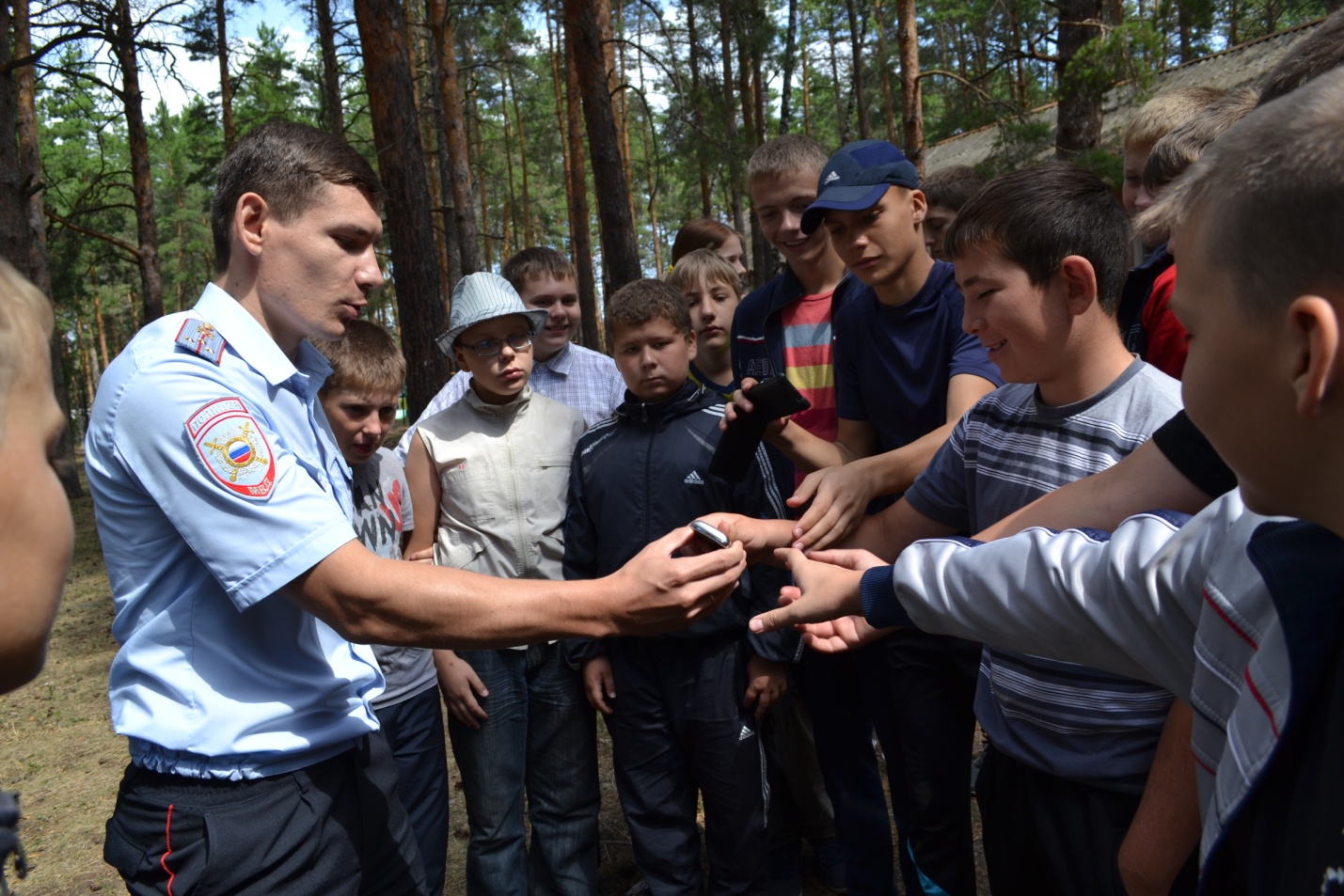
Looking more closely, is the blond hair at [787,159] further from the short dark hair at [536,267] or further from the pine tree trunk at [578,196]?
the pine tree trunk at [578,196]

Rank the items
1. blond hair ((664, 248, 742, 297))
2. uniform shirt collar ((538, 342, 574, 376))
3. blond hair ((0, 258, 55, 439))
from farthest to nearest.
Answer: uniform shirt collar ((538, 342, 574, 376)) < blond hair ((664, 248, 742, 297)) < blond hair ((0, 258, 55, 439))

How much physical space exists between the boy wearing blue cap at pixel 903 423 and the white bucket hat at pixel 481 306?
118 cm

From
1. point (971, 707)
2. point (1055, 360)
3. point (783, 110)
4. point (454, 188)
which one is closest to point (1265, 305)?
point (1055, 360)

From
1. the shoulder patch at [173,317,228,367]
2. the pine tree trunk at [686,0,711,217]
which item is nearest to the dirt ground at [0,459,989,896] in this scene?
the shoulder patch at [173,317,228,367]

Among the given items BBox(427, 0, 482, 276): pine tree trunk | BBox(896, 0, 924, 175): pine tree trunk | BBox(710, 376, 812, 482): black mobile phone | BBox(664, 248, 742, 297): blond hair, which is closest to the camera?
BBox(710, 376, 812, 482): black mobile phone

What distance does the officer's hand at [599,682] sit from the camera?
3.27 metres

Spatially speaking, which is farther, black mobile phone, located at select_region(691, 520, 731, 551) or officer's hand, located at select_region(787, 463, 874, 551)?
officer's hand, located at select_region(787, 463, 874, 551)

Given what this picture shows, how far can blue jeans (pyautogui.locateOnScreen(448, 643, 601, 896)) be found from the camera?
3.30m

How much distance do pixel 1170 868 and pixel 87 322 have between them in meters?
59.9

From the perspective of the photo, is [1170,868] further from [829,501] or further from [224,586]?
[224,586]

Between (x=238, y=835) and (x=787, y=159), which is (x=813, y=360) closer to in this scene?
(x=787, y=159)

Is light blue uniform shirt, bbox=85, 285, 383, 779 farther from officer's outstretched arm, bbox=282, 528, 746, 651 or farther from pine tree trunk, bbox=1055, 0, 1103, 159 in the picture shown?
pine tree trunk, bbox=1055, 0, 1103, 159

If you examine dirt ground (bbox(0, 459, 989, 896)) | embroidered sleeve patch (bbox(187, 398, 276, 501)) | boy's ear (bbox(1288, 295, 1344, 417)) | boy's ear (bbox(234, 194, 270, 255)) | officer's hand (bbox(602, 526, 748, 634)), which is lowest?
dirt ground (bbox(0, 459, 989, 896))

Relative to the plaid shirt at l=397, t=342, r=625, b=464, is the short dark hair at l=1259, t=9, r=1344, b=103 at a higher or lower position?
higher
